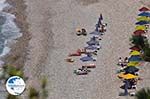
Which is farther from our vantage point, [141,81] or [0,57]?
[0,57]

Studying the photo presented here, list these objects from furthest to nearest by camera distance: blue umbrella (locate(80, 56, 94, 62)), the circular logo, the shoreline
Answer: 1. the shoreline
2. blue umbrella (locate(80, 56, 94, 62))
3. the circular logo

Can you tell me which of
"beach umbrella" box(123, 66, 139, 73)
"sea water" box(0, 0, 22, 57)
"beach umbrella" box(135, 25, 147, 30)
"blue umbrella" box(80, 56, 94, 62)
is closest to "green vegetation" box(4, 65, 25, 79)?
"beach umbrella" box(123, 66, 139, 73)

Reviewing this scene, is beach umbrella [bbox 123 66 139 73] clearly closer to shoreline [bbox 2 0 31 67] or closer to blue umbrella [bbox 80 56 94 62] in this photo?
blue umbrella [bbox 80 56 94 62]

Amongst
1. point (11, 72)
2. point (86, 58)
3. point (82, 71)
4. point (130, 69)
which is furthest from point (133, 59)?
point (11, 72)

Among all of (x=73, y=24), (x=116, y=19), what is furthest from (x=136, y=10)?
(x=73, y=24)

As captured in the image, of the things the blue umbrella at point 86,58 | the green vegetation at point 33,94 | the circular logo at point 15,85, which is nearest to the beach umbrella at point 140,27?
the blue umbrella at point 86,58

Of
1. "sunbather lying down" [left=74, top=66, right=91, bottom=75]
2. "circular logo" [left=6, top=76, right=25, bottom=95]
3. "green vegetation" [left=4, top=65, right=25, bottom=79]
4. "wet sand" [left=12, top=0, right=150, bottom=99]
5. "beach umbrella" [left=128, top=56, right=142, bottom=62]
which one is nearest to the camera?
"circular logo" [left=6, top=76, right=25, bottom=95]

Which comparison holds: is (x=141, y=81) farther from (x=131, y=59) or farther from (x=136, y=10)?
(x=136, y=10)
